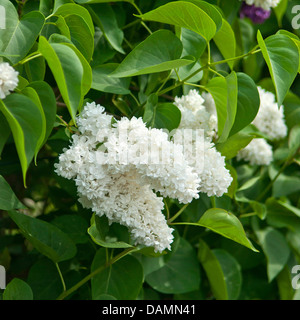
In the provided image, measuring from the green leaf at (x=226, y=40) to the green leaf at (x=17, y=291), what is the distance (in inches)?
21.8

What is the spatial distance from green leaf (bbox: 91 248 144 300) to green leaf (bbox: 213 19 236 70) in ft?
1.43

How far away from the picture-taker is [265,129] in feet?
4.14

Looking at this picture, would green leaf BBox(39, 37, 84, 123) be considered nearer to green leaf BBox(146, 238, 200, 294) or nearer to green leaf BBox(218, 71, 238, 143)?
green leaf BBox(218, 71, 238, 143)

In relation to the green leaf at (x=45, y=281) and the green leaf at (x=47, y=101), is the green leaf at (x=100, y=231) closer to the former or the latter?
the green leaf at (x=47, y=101)

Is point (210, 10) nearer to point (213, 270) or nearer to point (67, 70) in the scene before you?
point (67, 70)

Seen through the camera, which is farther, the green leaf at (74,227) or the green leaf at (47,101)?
the green leaf at (74,227)

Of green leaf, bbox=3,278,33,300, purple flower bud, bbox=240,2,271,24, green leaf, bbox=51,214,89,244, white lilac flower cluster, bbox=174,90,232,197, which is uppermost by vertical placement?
purple flower bud, bbox=240,2,271,24

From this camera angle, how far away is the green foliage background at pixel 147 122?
Answer: 2.40ft

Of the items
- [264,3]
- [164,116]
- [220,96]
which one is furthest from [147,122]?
[264,3]

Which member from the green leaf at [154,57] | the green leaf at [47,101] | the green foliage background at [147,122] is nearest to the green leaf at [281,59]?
the green foliage background at [147,122]

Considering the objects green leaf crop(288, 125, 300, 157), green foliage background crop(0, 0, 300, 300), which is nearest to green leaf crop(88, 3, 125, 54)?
green foliage background crop(0, 0, 300, 300)

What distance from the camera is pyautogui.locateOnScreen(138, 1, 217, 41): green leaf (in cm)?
76

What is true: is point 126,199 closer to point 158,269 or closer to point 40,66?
point 40,66

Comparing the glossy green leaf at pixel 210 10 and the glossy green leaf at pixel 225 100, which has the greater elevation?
the glossy green leaf at pixel 210 10
